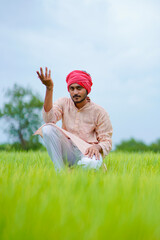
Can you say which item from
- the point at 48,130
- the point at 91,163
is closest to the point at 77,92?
the point at 48,130

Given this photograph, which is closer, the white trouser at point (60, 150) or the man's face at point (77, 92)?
the white trouser at point (60, 150)

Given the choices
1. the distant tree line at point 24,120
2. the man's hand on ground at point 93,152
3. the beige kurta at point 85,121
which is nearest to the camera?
the man's hand on ground at point 93,152

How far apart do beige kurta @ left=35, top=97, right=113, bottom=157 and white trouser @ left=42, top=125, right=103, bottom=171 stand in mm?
156

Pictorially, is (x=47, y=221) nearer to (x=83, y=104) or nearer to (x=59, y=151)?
(x=59, y=151)

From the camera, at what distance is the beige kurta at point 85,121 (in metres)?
3.64

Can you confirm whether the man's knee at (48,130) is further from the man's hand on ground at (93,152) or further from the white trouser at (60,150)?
the man's hand on ground at (93,152)

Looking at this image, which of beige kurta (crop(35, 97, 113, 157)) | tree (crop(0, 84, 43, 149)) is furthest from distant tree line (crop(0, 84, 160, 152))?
beige kurta (crop(35, 97, 113, 157))

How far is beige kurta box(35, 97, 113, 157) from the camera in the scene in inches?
143

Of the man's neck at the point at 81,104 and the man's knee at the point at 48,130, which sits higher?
the man's neck at the point at 81,104

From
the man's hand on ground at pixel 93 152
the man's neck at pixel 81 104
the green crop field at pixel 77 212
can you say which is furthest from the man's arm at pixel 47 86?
the green crop field at pixel 77 212

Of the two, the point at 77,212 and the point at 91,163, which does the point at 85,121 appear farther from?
the point at 77,212

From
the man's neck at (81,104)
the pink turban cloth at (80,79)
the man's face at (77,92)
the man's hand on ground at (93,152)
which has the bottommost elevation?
the man's hand on ground at (93,152)

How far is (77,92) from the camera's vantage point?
3484mm

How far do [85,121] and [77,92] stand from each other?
467mm
